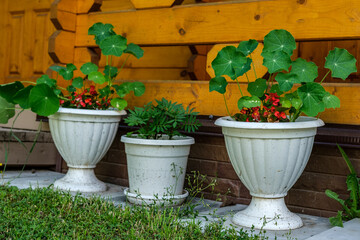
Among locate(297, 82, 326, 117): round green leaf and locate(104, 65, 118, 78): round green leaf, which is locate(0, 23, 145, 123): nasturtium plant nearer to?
locate(104, 65, 118, 78): round green leaf

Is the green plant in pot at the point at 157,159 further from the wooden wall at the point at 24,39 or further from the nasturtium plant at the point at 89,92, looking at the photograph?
the wooden wall at the point at 24,39

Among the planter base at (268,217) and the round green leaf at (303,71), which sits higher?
the round green leaf at (303,71)

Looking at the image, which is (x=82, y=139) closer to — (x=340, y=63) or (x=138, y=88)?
(x=138, y=88)

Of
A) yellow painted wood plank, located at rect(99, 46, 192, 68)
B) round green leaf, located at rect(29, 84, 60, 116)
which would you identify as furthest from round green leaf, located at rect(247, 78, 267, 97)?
yellow painted wood plank, located at rect(99, 46, 192, 68)

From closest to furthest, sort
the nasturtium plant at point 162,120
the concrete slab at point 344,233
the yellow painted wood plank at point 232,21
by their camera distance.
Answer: the concrete slab at point 344,233, the yellow painted wood plank at point 232,21, the nasturtium plant at point 162,120

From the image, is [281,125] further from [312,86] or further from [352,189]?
[352,189]

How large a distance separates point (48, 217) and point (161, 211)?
61 cm

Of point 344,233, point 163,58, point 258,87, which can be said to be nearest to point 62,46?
point 163,58

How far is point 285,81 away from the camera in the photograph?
2.55 metres

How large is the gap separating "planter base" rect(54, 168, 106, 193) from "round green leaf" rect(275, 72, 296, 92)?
1.51 m

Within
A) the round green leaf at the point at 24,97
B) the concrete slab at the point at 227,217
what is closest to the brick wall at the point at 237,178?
the concrete slab at the point at 227,217

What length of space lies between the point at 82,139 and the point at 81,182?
0.31 m

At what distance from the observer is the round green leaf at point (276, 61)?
252 cm

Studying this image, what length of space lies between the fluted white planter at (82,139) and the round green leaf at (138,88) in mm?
169
